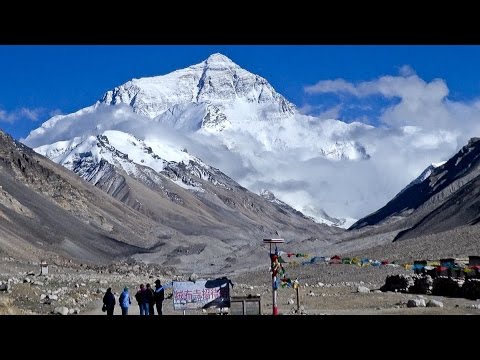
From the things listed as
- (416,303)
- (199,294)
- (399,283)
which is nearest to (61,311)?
(199,294)

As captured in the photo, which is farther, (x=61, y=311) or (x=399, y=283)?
(x=399, y=283)

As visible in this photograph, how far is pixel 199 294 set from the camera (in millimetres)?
26406

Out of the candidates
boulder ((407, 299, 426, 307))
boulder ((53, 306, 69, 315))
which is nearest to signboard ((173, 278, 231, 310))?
boulder ((53, 306, 69, 315))

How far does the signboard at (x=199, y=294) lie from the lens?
86.0 ft

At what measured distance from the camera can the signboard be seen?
86.0 ft

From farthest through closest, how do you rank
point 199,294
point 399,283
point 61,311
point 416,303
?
point 399,283 → point 61,311 → point 416,303 → point 199,294

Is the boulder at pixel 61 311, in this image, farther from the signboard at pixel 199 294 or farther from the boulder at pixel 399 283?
the boulder at pixel 399 283

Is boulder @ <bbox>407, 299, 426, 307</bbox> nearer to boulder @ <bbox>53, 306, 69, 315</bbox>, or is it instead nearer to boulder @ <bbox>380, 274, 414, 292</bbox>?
boulder @ <bbox>380, 274, 414, 292</bbox>

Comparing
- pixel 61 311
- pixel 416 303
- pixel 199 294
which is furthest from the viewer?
pixel 61 311

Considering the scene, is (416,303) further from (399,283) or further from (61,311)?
(61,311)
